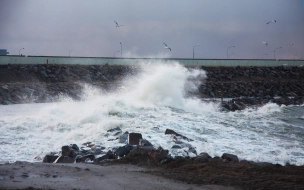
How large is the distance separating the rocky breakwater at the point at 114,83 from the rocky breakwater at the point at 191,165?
60.8 ft

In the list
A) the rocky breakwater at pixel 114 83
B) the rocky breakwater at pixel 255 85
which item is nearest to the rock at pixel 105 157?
the rocky breakwater at pixel 114 83

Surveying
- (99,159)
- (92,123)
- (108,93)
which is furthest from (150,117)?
(108,93)

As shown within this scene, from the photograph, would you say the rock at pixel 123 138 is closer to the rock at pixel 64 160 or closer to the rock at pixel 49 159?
the rock at pixel 64 160

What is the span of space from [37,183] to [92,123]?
8.97m

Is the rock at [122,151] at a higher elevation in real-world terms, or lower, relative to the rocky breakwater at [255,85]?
lower

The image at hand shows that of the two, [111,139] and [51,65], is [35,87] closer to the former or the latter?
[51,65]

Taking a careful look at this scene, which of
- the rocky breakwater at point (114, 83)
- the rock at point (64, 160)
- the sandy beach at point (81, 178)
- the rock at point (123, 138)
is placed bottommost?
the sandy beach at point (81, 178)

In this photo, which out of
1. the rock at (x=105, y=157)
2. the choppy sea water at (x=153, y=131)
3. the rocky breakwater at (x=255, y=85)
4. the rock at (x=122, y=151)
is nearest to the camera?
the rock at (x=105, y=157)

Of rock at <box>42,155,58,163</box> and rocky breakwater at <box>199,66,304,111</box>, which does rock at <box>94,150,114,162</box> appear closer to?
rock at <box>42,155,58,163</box>

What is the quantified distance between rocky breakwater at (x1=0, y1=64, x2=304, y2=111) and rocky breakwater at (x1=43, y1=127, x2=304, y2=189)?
18519 millimetres

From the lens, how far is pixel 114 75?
47.9 m

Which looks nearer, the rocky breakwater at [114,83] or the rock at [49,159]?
the rock at [49,159]

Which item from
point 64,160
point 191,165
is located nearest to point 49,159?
point 64,160

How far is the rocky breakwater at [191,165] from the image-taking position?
30.6 ft
